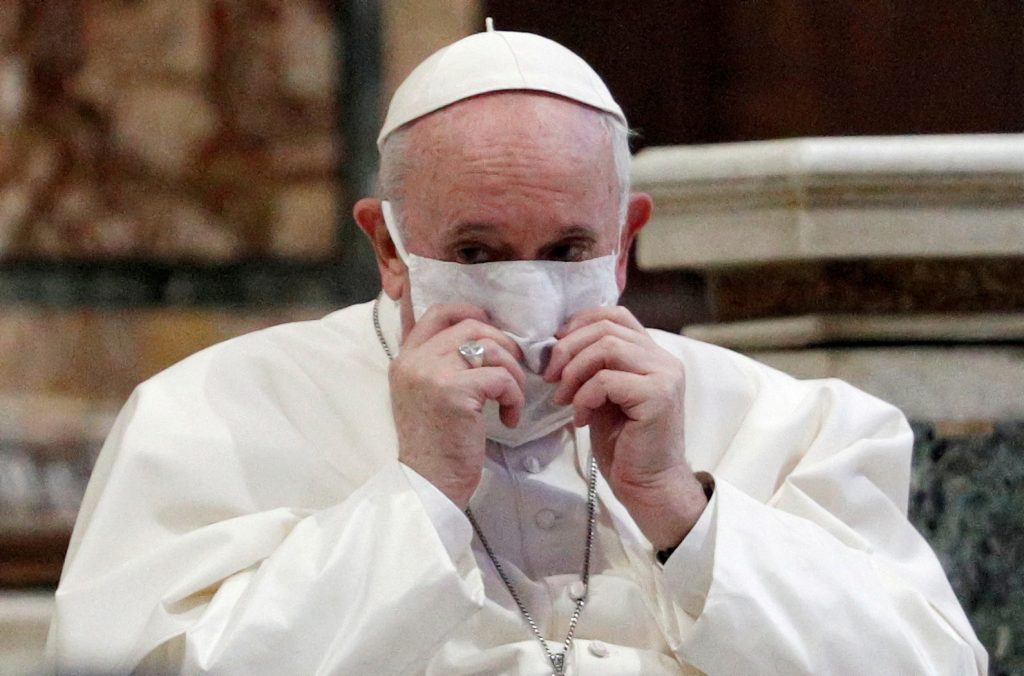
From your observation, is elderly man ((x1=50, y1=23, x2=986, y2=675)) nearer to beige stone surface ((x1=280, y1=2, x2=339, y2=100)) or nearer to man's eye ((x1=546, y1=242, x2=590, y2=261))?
man's eye ((x1=546, y1=242, x2=590, y2=261))

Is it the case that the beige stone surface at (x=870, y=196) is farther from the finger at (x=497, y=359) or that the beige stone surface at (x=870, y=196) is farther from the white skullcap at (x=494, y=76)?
the finger at (x=497, y=359)

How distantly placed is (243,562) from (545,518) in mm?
564

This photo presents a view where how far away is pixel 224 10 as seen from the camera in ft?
19.6

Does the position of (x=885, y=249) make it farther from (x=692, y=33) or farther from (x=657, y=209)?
(x=692, y=33)

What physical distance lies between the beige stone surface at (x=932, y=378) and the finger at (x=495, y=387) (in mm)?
1568

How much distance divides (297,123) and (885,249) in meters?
2.62

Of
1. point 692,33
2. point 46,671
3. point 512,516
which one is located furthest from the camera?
point 692,33

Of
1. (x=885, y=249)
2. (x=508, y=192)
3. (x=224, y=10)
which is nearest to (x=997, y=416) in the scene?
(x=885, y=249)

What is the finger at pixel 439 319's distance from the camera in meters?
2.85

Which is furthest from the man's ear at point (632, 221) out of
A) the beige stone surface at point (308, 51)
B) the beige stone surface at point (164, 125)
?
Answer: the beige stone surface at point (164, 125)

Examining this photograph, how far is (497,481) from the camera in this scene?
10.3 feet

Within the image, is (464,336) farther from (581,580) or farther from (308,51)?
(308,51)

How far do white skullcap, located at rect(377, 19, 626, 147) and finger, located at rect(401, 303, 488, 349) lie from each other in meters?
0.46

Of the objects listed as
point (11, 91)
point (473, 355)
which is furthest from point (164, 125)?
point (473, 355)
